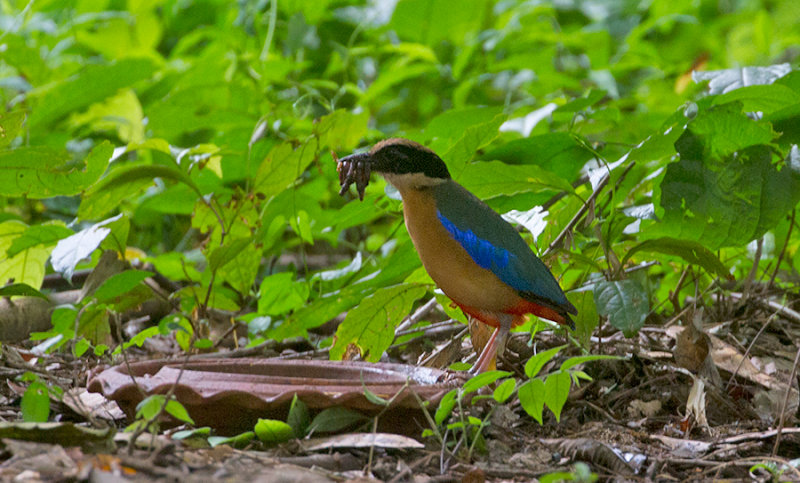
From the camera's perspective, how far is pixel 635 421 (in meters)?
3.44

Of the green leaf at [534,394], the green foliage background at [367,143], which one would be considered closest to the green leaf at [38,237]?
the green foliage background at [367,143]

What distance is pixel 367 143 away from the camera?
5.94 m

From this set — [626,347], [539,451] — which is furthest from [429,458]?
[626,347]

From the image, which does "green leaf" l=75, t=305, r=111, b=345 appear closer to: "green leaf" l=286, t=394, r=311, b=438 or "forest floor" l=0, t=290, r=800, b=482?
"forest floor" l=0, t=290, r=800, b=482

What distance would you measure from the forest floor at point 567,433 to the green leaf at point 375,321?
0.55m

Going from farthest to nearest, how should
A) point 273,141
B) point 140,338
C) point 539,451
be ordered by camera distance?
point 273,141 < point 140,338 < point 539,451

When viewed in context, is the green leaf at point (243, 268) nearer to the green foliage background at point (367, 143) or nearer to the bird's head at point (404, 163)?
the green foliage background at point (367, 143)

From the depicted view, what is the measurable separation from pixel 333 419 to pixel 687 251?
4.87 ft

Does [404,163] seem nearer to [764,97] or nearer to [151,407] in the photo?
[151,407]

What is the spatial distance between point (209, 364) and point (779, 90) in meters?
2.52

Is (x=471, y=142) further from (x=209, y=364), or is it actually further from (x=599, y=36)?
(x=599, y=36)

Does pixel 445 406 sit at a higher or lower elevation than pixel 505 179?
lower

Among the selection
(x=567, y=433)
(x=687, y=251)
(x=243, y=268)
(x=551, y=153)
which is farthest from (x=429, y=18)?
(x=567, y=433)

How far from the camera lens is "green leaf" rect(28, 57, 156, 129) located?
19.5 ft
